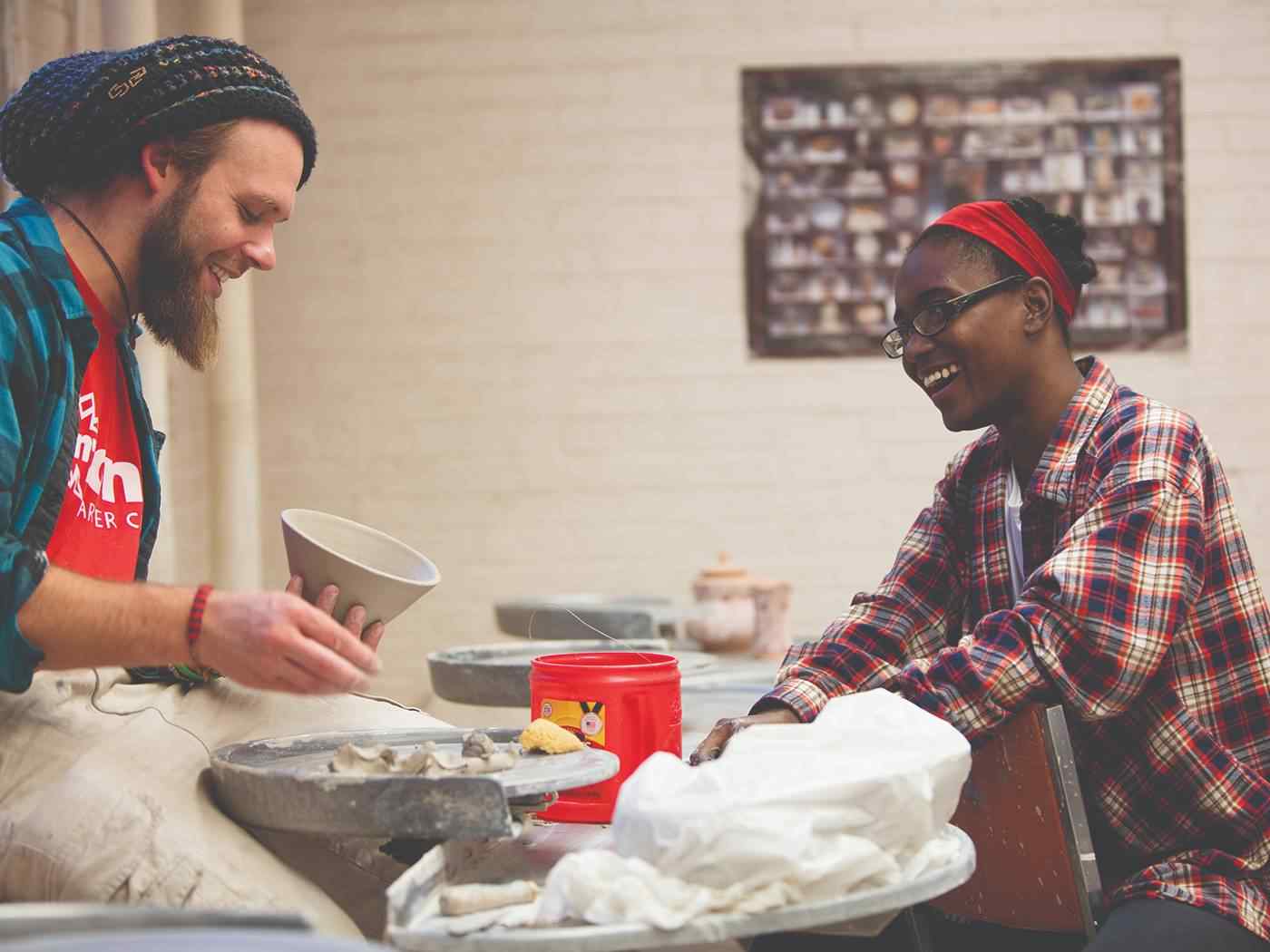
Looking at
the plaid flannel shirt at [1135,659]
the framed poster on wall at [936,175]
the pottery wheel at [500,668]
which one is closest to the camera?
the plaid flannel shirt at [1135,659]

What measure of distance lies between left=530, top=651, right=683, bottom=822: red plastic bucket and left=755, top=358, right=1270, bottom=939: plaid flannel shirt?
0.23m

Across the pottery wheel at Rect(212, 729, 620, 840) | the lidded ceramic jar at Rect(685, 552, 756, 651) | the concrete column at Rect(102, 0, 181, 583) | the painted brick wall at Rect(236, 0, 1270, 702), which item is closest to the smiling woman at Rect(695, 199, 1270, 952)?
the pottery wheel at Rect(212, 729, 620, 840)

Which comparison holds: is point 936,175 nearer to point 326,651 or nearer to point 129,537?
point 129,537

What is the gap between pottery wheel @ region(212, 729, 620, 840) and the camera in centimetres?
128

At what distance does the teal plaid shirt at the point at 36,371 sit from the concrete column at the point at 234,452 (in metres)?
3.04

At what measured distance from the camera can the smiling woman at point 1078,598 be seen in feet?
5.33

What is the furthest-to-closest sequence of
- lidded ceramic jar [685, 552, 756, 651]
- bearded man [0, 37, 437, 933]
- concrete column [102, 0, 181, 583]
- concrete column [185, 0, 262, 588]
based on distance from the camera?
concrete column [185, 0, 262, 588]
concrete column [102, 0, 181, 583]
lidded ceramic jar [685, 552, 756, 651]
bearded man [0, 37, 437, 933]

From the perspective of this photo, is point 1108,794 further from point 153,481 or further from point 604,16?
point 604,16

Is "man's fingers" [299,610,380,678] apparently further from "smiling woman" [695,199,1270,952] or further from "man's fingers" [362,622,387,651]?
"smiling woman" [695,199,1270,952]

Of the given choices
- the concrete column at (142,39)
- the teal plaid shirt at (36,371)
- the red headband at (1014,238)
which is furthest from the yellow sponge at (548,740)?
the concrete column at (142,39)

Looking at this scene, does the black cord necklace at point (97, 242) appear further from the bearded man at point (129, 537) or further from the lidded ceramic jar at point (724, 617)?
the lidded ceramic jar at point (724, 617)

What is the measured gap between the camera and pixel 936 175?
5.04 m

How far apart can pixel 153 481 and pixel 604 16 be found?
3.57m

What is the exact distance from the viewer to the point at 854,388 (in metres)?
5.07
